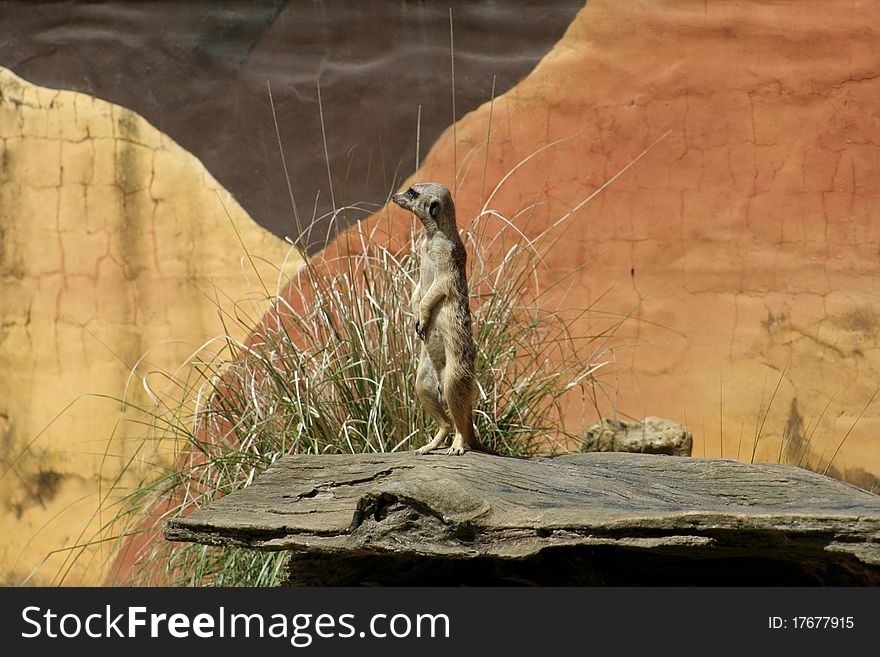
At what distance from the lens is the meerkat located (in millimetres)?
2742

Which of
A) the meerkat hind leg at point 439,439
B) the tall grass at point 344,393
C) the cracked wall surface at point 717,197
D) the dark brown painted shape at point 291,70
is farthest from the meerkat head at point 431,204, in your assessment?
the dark brown painted shape at point 291,70

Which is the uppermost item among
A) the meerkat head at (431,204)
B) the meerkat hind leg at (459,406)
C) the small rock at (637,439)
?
the meerkat head at (431,204)

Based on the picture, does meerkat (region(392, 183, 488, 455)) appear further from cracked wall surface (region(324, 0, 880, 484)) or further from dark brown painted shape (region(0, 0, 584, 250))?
dark brown painted shape (region(0, 0, 584, 250))

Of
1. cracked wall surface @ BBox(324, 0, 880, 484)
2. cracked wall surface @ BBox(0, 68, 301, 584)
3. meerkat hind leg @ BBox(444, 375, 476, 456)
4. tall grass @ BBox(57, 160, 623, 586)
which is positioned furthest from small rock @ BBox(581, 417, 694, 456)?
cracked wall surface @ BBox(0, 68, 301, 584)

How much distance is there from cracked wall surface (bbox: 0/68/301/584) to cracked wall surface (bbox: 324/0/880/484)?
852mm

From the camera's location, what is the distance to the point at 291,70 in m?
4.84

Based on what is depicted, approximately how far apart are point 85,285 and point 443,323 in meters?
2.68

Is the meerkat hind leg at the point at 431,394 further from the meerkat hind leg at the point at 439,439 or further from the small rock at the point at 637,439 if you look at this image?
the small rock at the point at 637,439

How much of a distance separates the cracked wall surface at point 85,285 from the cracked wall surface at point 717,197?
2.79 feet

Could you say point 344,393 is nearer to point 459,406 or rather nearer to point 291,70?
point 459,406

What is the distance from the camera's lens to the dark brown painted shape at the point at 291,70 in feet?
15.4

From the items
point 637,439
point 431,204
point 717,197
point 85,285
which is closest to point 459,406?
point 431,204

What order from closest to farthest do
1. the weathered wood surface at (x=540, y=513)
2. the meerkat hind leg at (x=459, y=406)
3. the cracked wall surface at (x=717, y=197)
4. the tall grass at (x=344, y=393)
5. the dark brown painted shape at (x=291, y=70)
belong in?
1. the weathered wood surface at (x=540, y=513)
2. the meerkat hind leg at (x=459, y=406)
3. the tall grass at (x=344, y=393)
4. the cracked wall surface at (x=717, y=197)
5. the dark brown painted shape at (x=291, y=70)

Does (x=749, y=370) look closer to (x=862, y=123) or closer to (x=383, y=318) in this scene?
(x=862, y=123)
